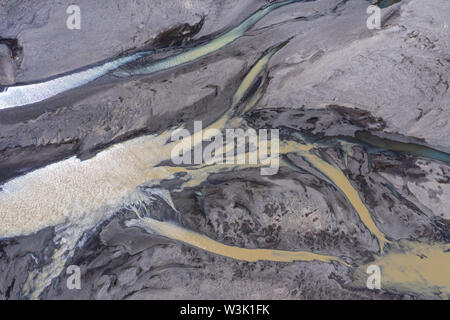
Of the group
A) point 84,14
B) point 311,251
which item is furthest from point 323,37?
point 84,14

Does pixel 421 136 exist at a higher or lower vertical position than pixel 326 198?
higher

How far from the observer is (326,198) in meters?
1.09

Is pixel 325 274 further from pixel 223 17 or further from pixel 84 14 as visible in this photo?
pixel 84 14

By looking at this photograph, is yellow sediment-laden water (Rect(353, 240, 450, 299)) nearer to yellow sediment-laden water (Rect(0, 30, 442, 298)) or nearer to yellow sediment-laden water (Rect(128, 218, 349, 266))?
yellow sediment-laden water (Rect(0, 30, 442, 298))

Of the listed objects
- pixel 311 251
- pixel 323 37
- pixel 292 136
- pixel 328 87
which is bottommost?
pixel 311 251

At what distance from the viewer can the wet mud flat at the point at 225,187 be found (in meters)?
1.03

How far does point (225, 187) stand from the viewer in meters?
1.11

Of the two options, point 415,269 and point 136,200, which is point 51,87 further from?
point 415,269

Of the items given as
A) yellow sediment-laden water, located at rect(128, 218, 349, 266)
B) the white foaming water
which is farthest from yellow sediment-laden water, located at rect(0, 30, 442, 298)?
the white foaming water

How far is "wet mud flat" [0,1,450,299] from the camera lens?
1.03 meters

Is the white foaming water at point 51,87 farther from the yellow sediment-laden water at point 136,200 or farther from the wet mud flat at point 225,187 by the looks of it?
the yellow sediment-laden water at point 136,200

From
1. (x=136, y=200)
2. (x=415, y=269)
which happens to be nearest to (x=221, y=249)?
(x=136, y=200)

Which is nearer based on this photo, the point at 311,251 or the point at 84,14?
the point at 311,251

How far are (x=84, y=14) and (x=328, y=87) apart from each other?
0.89 meters
